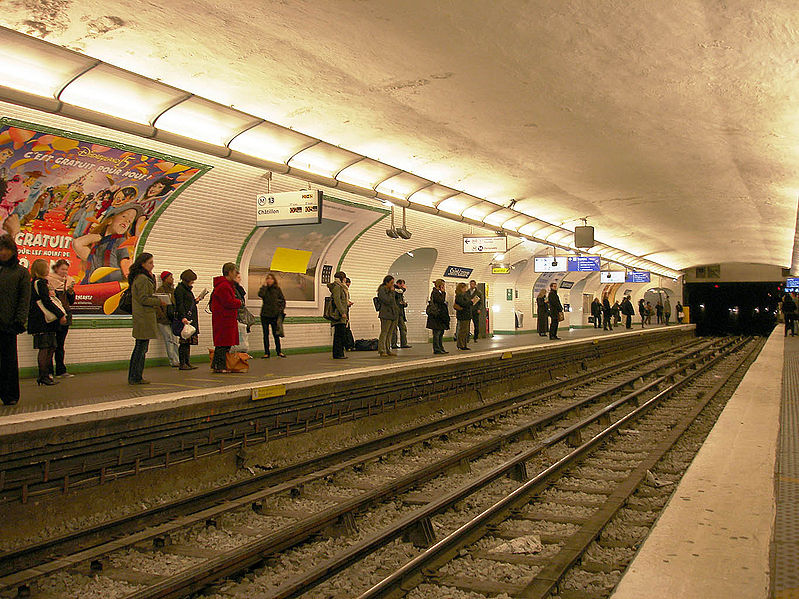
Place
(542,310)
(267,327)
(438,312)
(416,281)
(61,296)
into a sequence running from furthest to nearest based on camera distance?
(542,310)
(416,281)
(438,312)
(267,327)
(61,296)

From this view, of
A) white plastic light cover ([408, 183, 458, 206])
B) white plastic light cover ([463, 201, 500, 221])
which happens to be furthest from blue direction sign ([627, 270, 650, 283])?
white plastic light cover ([408, 183, 458, 206])

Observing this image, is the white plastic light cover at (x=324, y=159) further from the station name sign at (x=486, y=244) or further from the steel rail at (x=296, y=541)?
the station name sign at (x=486, y=244)

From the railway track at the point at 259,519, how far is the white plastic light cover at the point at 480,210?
293 inches

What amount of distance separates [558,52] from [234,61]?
3.73 m

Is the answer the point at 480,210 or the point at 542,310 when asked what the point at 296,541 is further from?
the point at 542,310

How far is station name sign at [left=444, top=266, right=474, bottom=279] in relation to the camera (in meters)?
20.1

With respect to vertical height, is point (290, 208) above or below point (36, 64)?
below

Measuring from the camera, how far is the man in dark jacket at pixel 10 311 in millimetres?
5879

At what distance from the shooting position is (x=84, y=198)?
9.13m

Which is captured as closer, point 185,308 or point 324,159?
point 185,308

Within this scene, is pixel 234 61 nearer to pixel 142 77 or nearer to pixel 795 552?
pixel 142 77

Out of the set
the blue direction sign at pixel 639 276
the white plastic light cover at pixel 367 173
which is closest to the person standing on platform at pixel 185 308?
the white plastic light cover at pixel 367 173

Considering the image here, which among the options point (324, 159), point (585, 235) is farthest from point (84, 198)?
point (585, 235)

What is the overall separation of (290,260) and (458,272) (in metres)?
8.31
